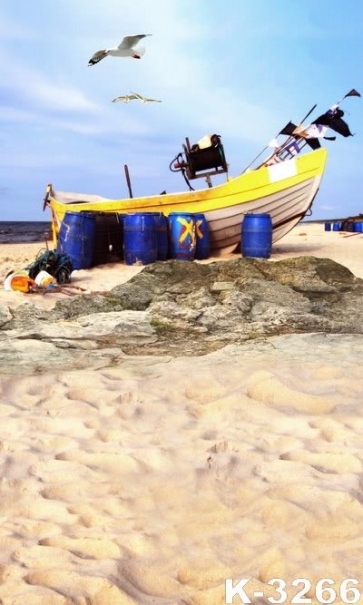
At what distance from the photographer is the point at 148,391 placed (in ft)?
12.4

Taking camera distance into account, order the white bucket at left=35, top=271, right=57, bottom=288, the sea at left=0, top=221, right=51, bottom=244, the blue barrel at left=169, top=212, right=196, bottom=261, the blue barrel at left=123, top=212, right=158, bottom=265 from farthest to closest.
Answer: the sea at left=0, top=221, right=51, bottom=244
the blue barrel at left=169, top=212, right=196, bottom=261
the blue barrel at left=123, top=212, right=158, bottom=265
the white bucket at left=35, top=271, right=57, bottom=288

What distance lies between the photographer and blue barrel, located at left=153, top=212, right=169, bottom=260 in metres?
10.2

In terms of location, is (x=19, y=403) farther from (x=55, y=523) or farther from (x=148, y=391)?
(x=55, y=523)

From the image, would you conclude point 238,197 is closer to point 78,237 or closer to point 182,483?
point 78,237

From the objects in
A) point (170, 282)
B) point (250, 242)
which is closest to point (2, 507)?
point (170, 282)

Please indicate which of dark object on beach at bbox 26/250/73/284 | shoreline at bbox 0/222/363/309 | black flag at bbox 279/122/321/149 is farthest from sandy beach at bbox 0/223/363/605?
black flag at bbox 279/122/321/149

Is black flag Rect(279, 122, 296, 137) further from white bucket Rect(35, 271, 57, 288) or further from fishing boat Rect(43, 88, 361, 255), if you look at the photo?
white bucket Rect(35, 271, 57, 288)

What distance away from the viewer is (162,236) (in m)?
10.3

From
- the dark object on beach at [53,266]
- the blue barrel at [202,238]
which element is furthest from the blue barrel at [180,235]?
the dark object on beach at [53,266]

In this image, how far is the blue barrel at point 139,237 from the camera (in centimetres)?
988

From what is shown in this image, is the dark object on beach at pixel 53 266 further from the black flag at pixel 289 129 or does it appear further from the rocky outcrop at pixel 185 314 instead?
the black flag at pixel 289 129

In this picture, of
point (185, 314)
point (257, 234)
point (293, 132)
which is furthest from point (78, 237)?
point (293, 132)

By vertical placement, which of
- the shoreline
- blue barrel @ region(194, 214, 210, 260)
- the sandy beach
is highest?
blue barrel @ region(194, 214, 210, 260)

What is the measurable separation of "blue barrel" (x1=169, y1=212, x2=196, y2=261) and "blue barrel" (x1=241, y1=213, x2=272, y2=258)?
1.05 metres
